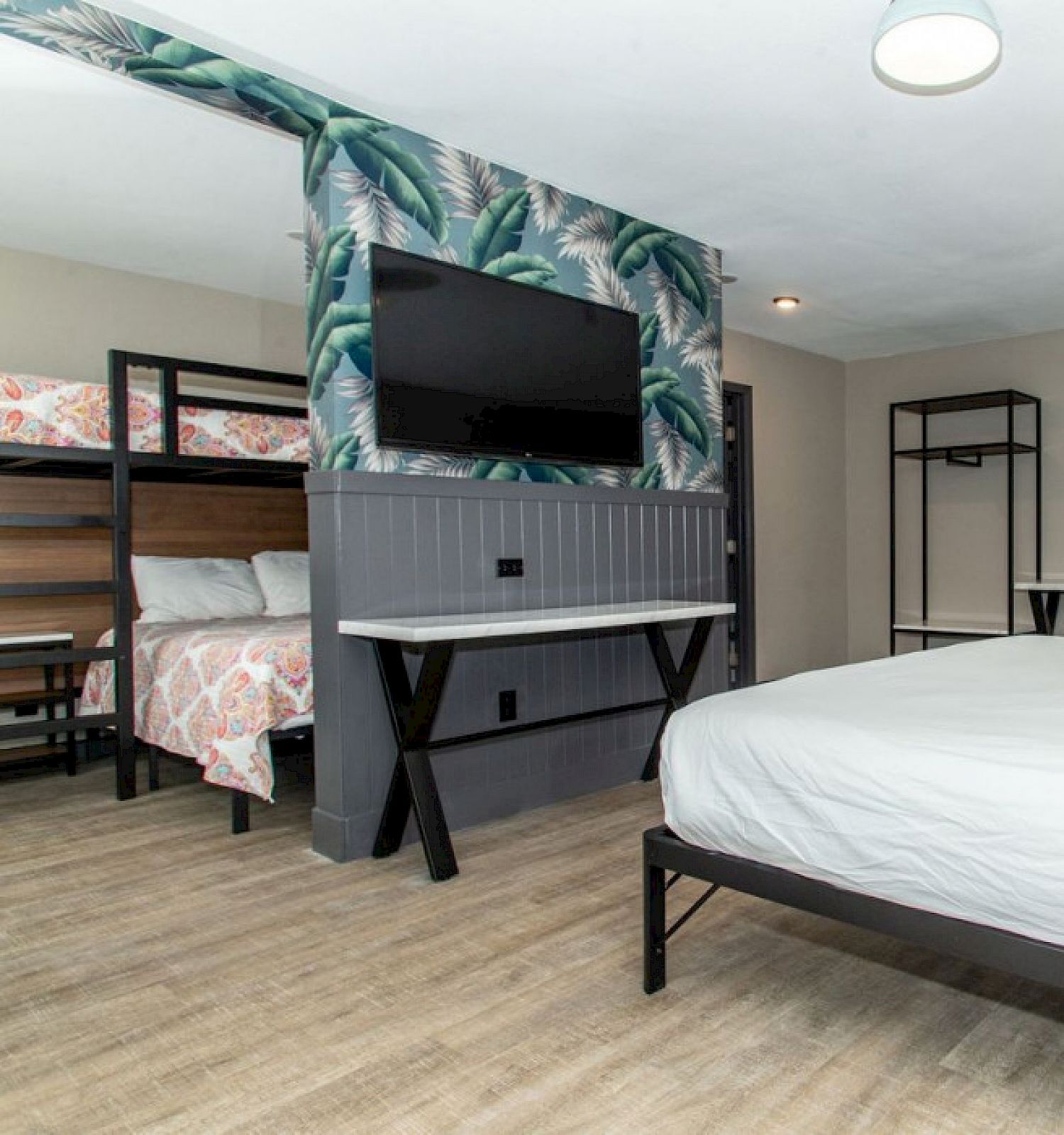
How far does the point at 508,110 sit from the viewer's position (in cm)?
296

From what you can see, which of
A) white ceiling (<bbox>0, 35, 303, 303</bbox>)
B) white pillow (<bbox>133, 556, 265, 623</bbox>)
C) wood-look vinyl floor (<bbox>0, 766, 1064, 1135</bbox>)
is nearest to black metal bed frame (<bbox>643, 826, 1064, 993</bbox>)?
wood-look vinyl floor (<bbox>0, 766, 1064, 1135</bbox>)

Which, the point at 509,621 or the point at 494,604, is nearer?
the point at 509,621

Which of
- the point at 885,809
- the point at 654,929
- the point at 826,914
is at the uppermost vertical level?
the point at 885,809

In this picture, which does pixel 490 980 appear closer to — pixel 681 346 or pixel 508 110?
pixel 508 110

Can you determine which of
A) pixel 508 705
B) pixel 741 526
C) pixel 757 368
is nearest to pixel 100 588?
pixel 508 705

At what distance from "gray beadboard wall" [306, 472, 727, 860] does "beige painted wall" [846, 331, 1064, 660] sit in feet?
9.76

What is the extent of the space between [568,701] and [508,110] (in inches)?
81.7

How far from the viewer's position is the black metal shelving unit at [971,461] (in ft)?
19.5

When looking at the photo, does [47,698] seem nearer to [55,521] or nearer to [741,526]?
[55,521]

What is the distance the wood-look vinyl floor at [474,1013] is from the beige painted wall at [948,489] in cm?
450

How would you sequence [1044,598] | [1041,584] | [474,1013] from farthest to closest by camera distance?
[1044,598], [1041,584], [474,1013]

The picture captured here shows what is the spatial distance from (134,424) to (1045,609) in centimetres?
528

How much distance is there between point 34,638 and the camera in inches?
157

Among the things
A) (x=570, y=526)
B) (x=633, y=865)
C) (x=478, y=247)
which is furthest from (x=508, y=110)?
(x=633, y=865)
